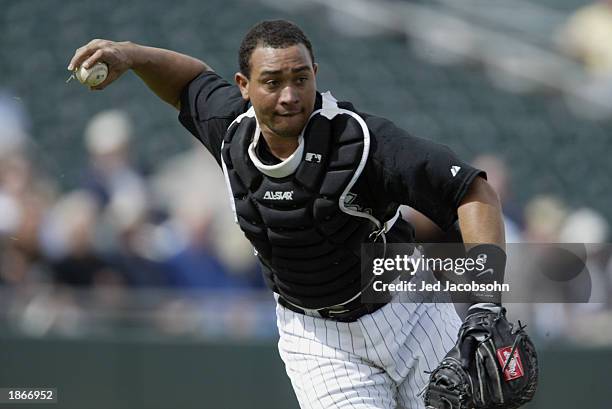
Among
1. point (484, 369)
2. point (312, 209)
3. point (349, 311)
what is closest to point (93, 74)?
point (312, 209)

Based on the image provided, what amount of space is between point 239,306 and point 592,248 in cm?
264

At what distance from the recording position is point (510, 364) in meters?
3.24

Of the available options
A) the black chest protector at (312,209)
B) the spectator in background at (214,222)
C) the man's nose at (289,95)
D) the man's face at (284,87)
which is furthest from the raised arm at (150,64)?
the spectator in background at (214,222)

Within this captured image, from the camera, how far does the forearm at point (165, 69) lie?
13.7 feet

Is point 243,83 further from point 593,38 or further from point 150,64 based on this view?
point 593,38

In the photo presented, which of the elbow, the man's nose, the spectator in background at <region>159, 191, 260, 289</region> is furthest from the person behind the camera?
the spectator in background at <region>159, 191, 260, 289</region>

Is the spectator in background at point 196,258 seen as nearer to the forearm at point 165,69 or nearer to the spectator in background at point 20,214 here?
the spectator in background at point 20,214

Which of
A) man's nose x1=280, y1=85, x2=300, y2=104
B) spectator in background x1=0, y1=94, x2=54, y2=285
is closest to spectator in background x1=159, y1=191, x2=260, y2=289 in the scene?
spectator in background x1=0, y1=94, x2=54, y2=285

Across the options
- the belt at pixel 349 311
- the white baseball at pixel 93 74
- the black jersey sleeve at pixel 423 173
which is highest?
the white baseball at pixel 93 74

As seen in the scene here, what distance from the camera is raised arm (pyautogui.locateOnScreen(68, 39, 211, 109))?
13.0ft

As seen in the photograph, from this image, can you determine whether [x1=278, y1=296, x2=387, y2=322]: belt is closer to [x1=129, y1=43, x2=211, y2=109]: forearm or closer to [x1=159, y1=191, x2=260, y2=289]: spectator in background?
[x1=129, y1=43, x2=211, y2=109]: forearm

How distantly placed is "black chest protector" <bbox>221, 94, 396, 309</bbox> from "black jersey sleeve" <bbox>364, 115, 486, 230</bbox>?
0.09m

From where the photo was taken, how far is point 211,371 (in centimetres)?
671

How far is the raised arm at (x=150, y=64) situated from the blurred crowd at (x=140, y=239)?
2494 mm
